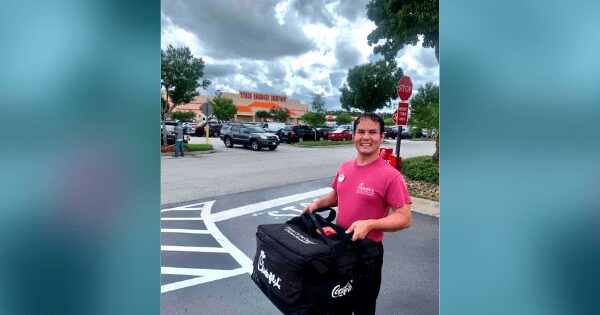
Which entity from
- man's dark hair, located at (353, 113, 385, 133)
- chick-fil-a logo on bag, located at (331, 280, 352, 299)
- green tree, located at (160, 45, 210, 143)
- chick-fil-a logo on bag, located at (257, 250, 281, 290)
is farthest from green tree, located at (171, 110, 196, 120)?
chick-fil-a logo on bag, located at (331, 280, 352, 299)

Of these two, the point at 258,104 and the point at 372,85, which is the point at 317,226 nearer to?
the point at 372,85

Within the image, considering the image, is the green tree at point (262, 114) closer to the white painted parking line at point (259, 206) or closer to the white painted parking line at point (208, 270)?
the white painted parking line at point (259, 206)

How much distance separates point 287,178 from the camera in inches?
360

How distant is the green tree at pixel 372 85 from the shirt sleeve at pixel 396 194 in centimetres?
1499

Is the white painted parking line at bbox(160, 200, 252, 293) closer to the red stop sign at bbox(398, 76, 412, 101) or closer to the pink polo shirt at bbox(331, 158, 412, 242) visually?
the pink polo shirt at bbox(331, 158, 412, 242)

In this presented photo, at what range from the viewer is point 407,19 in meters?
7.54
